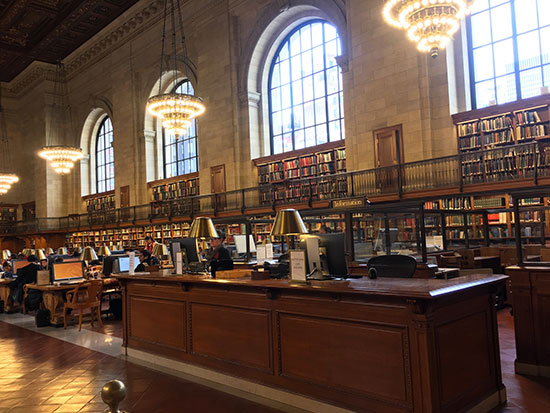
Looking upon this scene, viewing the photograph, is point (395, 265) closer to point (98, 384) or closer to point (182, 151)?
point (98, 384)

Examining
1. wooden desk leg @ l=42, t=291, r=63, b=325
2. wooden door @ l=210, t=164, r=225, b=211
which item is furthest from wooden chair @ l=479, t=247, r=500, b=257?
wooden door @ l=210, t=164, r=225, b=211

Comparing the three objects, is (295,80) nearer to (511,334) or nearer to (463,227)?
(463,227)

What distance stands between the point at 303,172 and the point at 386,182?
352cm

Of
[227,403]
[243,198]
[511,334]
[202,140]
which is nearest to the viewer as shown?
[227,403]

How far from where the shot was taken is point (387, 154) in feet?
36.6

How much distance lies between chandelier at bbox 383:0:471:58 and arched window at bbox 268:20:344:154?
Result: 577 cm

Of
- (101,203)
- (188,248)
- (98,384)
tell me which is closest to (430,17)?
(188,248)

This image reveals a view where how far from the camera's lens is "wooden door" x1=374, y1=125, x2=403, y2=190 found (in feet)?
35.9

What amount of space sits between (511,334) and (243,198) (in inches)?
391

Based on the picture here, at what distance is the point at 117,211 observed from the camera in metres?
20.3

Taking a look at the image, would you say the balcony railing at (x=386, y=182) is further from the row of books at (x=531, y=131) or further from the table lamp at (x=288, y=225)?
the table lamp at (x=288, y=225)

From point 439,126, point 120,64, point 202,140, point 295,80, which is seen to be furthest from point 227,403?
point 120,64

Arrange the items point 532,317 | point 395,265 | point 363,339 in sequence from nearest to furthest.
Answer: point 363,339 < point 532,317 < point 395,265

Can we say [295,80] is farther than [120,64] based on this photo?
No
